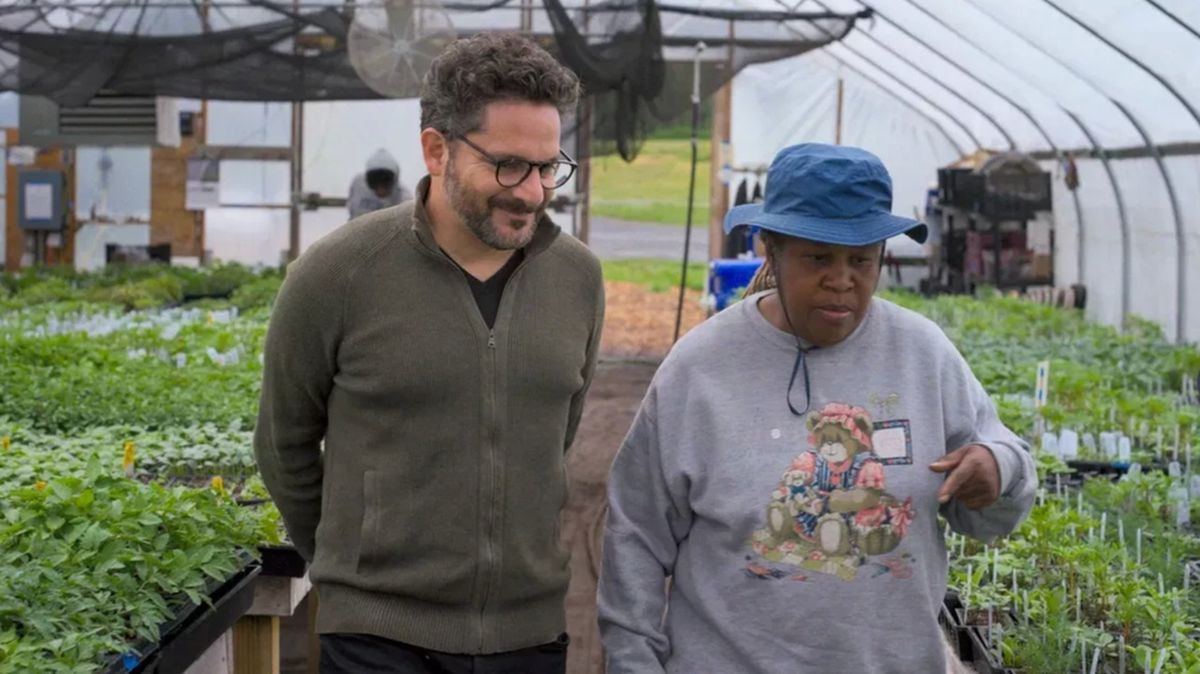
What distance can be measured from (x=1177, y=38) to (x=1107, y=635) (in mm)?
5306

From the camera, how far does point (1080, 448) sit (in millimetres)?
6270

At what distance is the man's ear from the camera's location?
2.53 m

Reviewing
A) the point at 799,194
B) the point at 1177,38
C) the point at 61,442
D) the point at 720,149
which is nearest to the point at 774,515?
the point at 799,194

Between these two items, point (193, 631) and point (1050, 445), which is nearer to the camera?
point (193, 631)

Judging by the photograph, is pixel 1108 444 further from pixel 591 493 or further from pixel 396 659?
pixel 396 659

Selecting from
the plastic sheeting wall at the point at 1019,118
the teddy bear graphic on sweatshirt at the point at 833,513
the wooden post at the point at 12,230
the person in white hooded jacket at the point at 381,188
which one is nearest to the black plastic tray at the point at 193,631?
the teddy bear graphic on sweatshirt at the point at 833,513

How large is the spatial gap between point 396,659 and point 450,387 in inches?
17.0

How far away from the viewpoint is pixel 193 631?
3221mm

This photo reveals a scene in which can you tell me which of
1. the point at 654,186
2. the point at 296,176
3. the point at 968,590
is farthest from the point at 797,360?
the point at 654,186

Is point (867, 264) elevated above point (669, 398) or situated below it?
above

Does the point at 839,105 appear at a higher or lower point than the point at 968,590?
higher

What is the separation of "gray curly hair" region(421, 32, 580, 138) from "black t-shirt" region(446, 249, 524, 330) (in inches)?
9.5

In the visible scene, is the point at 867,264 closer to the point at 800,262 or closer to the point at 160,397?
the point at 800,262

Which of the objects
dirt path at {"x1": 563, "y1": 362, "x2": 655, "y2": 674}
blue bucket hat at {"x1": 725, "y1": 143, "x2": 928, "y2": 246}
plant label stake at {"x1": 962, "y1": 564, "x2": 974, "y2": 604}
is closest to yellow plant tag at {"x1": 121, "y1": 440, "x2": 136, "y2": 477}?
dirt path at {"x1": 563, "y1": 362, "x2": 655, "y2": 674}
